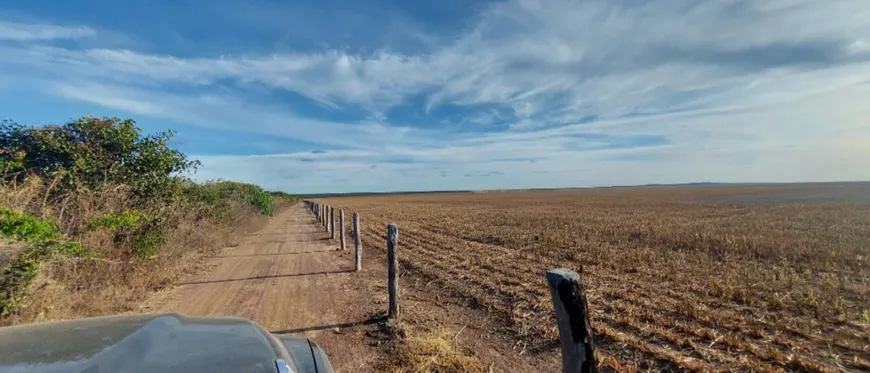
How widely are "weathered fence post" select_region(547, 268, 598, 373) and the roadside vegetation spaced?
6.54 m

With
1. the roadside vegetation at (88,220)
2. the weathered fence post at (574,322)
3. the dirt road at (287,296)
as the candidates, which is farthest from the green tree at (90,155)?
the weathered fence post at (574,322)

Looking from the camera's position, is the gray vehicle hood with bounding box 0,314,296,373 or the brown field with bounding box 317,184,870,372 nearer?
the gray vehicle hood with bounding box 0,314,296,373

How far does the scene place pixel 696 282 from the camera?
8.92 m

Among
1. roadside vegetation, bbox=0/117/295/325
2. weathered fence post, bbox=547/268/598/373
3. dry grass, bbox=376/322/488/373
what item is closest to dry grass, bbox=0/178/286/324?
roadside vegetation, bbox=0/117/295/325

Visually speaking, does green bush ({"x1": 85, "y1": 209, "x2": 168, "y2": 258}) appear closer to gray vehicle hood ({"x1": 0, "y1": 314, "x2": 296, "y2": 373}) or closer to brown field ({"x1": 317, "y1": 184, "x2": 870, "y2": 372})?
brown field ({"x1": 317, "y1": 184, "x2": 870, "y2": 372})

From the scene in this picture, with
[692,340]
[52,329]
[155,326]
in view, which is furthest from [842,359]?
[52,329]

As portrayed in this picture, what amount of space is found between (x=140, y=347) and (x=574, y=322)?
8.11ft

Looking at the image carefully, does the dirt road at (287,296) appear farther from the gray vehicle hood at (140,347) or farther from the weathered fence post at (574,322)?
the weathered fence post at (574,322)

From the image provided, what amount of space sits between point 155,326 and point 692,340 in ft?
19.9

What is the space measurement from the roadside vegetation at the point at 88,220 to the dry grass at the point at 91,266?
17 millimetres

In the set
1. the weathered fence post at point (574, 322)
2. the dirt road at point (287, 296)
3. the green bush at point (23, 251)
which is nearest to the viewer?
the weathered fence post at point (574, 322)

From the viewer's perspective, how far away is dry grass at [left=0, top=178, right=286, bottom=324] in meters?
5.84

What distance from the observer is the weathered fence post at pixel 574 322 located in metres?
2.79

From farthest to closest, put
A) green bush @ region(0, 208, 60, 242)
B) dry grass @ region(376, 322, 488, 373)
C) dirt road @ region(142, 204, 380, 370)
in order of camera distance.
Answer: dirt road @ region(142, 204, 380, 370) < green bush @ region(0, 208, 60, 242) < dry grass @ region(376, 322, 488, 373)
